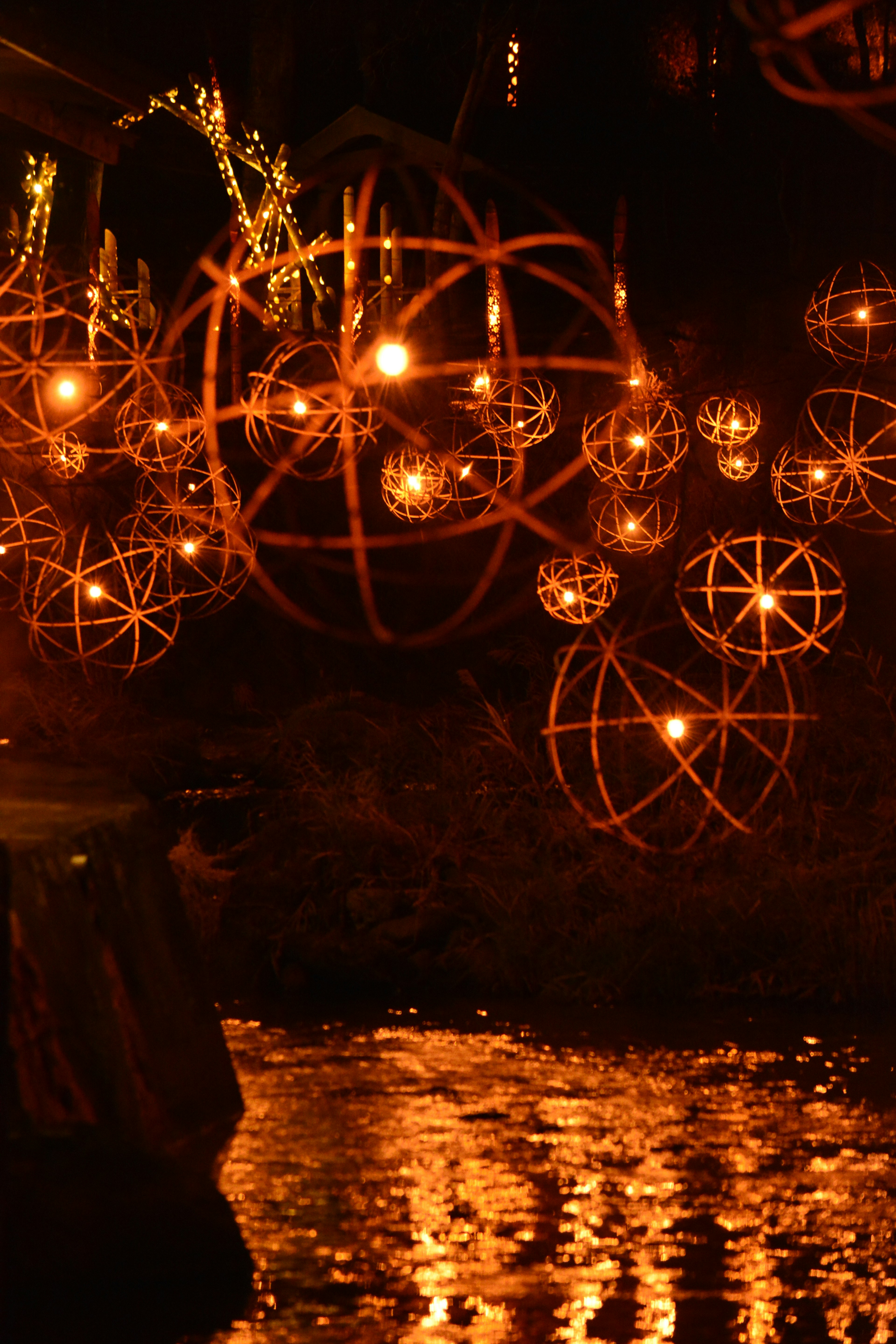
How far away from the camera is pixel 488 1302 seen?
4.77 m

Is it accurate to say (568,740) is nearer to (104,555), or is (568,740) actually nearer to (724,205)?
(104,555)

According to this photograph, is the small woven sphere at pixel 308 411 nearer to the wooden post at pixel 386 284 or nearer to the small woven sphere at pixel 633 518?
the wooden post at pixel 386 284

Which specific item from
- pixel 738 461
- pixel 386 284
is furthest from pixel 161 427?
pixel 738 461

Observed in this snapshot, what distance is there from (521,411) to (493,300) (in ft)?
2.98

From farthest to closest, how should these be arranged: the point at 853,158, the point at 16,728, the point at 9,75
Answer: the point at 853,158
the point at 16,728
the point at 9,75

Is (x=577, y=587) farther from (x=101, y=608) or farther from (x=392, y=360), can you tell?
(x=392, y=360)

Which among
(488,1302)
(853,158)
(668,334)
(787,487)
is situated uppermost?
(853,158)

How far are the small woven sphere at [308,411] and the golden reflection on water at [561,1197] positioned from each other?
3.57 meters

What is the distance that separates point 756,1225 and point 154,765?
8.40m

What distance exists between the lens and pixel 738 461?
36.0 ft

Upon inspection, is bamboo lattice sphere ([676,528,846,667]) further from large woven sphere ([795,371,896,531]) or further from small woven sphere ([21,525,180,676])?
small woven sphere ([21,525,180,676])

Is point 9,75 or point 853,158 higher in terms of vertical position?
point 853,158

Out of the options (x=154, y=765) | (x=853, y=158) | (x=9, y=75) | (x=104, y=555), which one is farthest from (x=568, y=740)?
(x=853, y=158)

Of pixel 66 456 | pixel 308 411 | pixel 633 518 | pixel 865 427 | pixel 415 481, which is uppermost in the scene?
pixel 865 427
